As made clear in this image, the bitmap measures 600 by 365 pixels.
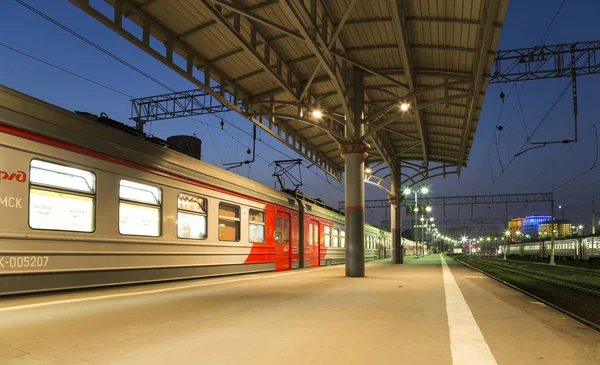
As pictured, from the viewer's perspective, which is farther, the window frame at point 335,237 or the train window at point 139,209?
the window frame at point 335,237

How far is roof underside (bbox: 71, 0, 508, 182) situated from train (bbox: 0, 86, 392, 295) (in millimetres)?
2870

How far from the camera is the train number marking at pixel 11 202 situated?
6832 millimetres

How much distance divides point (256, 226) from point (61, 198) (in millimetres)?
7615

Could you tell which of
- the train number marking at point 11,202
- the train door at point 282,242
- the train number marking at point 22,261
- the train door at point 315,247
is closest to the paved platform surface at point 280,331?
the train number marking at point 22,261

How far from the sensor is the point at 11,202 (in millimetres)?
6953

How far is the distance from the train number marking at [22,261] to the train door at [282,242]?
31.5 feet

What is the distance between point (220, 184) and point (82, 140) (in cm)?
473

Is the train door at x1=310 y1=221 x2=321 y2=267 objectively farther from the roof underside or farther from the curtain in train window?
the roof underside

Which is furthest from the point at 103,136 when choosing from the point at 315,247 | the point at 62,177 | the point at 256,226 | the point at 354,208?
the point at 315,247

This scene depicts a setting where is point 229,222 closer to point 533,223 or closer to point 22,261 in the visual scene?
point 22,261

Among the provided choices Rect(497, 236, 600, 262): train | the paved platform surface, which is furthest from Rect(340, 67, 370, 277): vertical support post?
Rect(497, 236, 600, 262): train

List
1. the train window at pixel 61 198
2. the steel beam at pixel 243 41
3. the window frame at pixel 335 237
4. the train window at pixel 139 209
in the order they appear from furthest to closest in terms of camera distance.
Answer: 1. the window frame at pixel 335 237
2. the steel beam at pixel 243 41
3. the train window at pixel 139 209
4. the train window at pixel 61 198

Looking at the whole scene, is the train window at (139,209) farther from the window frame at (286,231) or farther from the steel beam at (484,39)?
the steel beam at (484,39)

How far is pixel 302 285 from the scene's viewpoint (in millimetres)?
10836
